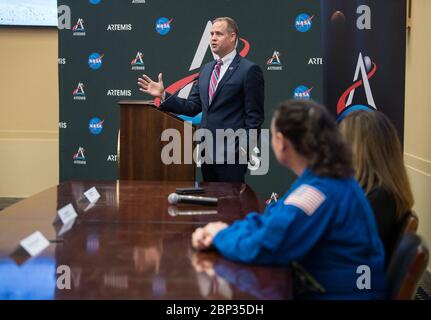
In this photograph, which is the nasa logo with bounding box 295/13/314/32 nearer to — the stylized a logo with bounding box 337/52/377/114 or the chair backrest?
the stylized a logo with bounding box 337/52/377/114

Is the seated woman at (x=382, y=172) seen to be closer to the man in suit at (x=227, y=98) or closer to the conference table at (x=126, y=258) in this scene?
the conference table at (x=126, y=258)

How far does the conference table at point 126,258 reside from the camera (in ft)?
4.11

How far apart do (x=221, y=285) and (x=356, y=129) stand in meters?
0.96

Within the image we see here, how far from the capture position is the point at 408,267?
55.8 inches

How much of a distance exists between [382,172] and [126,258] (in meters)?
0.96

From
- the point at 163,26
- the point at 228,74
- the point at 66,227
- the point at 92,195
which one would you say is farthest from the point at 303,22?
the point at 66,227

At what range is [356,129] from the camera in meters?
2.01

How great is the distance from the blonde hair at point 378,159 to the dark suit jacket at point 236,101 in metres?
1.79

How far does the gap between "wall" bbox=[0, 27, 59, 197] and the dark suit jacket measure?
3.44 meters

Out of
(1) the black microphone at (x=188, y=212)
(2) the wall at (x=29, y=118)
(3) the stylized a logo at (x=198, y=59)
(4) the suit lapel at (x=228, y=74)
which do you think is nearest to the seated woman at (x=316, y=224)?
(1) the black microphone at (x=188, y=212)

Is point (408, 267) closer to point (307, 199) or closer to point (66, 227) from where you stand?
point (307, 199)

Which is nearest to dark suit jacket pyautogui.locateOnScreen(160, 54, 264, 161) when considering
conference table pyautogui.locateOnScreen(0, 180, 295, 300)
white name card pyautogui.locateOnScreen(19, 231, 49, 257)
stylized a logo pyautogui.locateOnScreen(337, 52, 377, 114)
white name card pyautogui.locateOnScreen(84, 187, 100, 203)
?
stylized a logo pyautogui.locateOnScreen(337, 52, 377, 114)

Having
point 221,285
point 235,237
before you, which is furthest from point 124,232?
point 221,285
